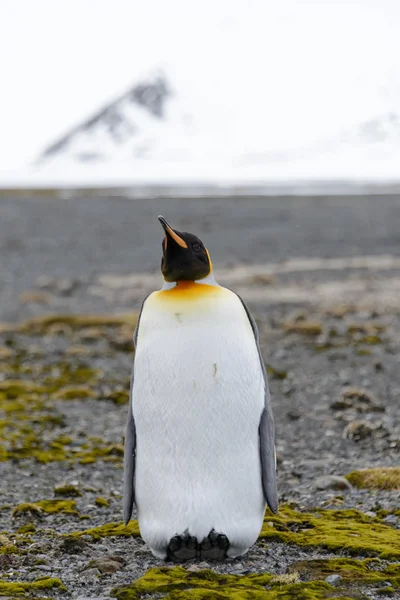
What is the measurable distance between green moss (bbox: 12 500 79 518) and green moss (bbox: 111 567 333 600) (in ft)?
4.11

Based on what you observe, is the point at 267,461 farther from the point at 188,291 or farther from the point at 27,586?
the point at 27,586

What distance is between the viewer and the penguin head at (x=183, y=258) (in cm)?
403

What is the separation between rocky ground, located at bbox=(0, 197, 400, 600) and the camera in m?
3.86

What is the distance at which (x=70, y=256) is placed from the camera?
21672 millimetres

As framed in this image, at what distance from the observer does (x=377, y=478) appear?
5312 mm

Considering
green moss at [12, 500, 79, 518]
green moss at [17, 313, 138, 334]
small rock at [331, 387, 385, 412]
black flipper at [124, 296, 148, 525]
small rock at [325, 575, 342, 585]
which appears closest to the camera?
small rock at [325, 575, 342, 585]

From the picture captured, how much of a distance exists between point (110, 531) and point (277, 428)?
8.71ft

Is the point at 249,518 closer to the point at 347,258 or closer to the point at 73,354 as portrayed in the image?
the point at 73,354

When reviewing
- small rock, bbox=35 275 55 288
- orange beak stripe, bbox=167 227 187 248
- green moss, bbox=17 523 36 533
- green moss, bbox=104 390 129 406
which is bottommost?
green moss, bbox=104 390 129 406

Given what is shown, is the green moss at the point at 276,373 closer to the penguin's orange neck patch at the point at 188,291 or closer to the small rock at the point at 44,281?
the penguin's orange neck patch at the point at 188,291

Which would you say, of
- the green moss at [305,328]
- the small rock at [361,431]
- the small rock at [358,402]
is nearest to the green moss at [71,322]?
the green moss at [305,328]

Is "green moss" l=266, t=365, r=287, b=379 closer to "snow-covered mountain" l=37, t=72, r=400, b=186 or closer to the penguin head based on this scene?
the penguin head

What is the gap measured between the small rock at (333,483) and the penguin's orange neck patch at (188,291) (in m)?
1.77

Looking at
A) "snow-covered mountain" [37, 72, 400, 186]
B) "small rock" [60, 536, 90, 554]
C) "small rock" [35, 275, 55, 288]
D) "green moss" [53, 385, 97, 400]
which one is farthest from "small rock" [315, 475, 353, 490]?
"snow-covered mountain" [37, 72, 400, 186]
